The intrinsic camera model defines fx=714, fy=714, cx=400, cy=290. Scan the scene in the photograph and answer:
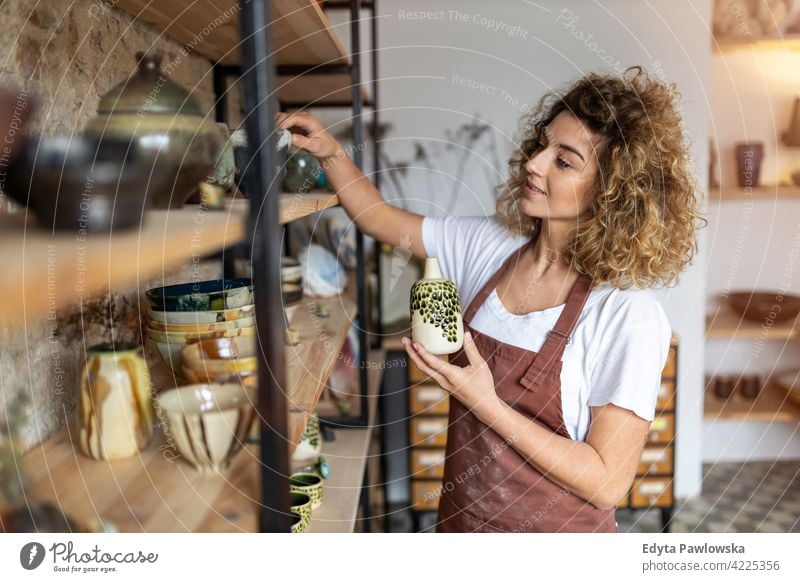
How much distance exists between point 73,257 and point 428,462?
165 centimetres

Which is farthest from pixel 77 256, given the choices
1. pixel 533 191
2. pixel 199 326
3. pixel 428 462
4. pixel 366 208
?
pixel 428 462

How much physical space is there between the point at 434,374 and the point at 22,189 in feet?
1.79

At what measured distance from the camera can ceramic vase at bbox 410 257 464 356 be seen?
34.6 inches

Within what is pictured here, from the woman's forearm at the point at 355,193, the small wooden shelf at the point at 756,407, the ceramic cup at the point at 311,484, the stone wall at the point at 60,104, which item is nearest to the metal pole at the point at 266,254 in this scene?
the stone wall at the point at 60,104

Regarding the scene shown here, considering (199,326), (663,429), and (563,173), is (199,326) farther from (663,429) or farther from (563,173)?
(663,429)

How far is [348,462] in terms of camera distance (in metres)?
1.16

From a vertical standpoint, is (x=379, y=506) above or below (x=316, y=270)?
below

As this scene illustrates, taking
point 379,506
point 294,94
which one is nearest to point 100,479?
point 294,94

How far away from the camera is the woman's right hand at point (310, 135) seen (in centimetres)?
95

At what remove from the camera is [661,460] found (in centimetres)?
187

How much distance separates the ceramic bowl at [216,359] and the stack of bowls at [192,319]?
2 cm

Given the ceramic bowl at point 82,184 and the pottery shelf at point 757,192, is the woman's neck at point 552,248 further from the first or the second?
the pottery shelf at point 757,192

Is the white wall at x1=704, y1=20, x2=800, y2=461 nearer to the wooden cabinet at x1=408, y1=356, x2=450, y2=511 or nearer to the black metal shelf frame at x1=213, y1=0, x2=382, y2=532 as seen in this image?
the wooden cabinet at x1=408, y1=356, x2=450, y2=511

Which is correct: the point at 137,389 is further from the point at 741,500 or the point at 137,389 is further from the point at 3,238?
the point at 741,500
